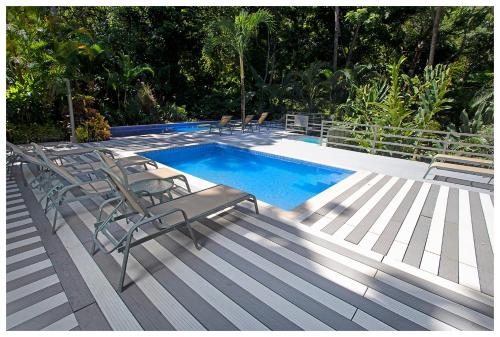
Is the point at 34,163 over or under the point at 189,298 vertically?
over

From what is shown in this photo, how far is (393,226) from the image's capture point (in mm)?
3504

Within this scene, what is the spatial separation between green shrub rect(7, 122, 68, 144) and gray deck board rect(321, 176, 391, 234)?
9.76 m

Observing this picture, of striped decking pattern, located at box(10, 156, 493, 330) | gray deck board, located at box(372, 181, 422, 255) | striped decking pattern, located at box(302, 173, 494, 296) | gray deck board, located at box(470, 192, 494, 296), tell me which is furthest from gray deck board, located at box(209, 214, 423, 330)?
gray deck board, located at box(470, 192, 494, 296)

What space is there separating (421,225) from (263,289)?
2.50 metres

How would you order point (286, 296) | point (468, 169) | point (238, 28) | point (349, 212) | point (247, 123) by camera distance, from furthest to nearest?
point (247, 123), point (238, 28), point (468, 169), point (349, 212), point (286, 296)

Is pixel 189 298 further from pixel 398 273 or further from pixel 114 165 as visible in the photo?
pixel 114 165

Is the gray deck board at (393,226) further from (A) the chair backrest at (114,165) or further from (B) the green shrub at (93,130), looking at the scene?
(B) the green shrub at (93,130)

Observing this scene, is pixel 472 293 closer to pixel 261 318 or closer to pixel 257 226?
pixel 261 318

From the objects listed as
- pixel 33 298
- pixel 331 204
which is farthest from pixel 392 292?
pixel 33 298

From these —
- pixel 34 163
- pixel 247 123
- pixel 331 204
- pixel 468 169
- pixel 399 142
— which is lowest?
pixel 331 204

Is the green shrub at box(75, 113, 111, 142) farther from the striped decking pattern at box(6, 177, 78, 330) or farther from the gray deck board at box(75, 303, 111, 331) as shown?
the gray deck board at box(75, 303, 111, 331)

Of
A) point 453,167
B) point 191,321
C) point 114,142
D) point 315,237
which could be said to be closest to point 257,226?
point 315,237

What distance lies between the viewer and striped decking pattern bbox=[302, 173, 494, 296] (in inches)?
108

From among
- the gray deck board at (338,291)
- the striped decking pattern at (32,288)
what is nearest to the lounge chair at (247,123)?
the gray deck board at (338,291)
